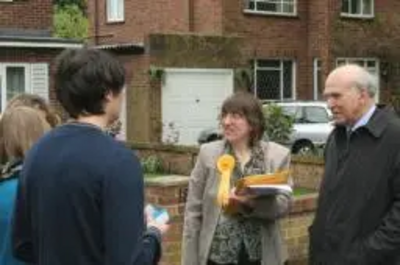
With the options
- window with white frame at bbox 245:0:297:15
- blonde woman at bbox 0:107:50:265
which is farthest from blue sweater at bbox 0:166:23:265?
window with white frame at bbox 245:0:297:15

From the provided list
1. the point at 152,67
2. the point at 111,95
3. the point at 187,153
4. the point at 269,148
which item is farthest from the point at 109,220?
the point at 152,67

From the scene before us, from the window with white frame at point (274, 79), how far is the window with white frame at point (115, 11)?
5.35 m

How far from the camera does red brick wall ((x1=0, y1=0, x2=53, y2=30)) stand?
66.9 ft

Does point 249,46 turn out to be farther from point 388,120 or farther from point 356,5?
point 388,120

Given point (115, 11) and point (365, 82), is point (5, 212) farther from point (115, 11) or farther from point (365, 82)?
point (115, 11)

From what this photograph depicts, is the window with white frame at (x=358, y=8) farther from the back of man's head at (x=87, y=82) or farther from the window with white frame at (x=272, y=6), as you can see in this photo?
the back of man's head at (x=87, y=82)

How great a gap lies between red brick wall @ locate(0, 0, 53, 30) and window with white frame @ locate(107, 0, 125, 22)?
9.17 metres

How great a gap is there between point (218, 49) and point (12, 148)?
70.1 ft

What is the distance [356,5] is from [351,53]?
1936 mm

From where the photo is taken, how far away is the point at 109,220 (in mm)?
2877

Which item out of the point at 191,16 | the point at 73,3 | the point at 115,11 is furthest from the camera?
the point at 73,3

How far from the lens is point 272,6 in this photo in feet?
94.6

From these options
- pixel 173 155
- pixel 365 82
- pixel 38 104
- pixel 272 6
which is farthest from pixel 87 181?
pixel 272 6

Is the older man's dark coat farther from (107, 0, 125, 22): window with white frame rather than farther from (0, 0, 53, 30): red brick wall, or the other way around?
(107, 0, 125, 22): window with white frame
